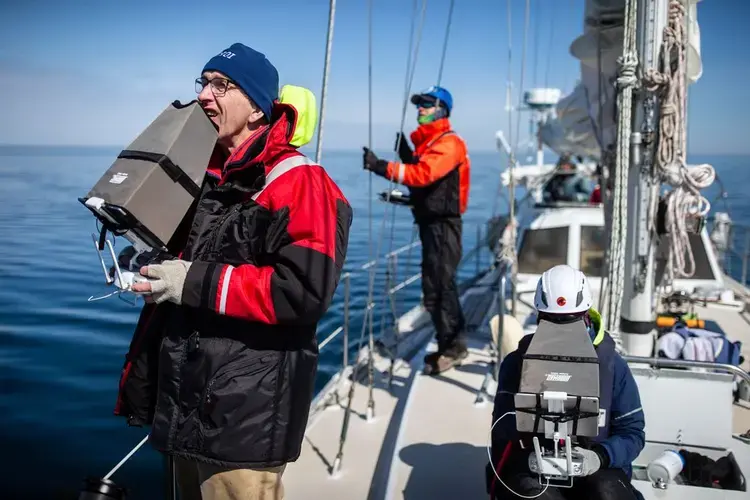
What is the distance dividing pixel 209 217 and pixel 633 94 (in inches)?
119

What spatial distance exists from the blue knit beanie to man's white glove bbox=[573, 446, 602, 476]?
1.51 meters

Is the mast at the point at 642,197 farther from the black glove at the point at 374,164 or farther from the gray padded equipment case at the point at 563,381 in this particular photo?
the gray padded equipment case at the point at 563,381

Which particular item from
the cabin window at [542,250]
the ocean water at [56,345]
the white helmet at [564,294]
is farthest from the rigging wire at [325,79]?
the cabin window at [542,250]

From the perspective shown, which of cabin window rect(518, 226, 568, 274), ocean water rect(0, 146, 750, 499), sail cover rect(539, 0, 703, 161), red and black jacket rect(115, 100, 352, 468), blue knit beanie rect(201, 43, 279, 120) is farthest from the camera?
cabin window rect(518, 226, 568, 274)

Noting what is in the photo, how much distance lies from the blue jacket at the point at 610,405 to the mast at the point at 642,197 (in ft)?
5.28

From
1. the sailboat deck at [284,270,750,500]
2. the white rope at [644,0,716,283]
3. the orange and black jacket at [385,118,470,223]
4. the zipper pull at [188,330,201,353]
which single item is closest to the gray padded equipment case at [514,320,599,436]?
the zipper pull at [188,330,201,353]

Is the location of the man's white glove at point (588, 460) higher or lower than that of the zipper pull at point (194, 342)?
lower

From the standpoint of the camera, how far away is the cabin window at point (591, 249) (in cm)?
779

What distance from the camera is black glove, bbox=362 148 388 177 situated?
4.25 m

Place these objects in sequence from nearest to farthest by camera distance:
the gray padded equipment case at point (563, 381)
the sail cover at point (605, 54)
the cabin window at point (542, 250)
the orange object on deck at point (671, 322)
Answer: the gray padded equipment case at point (563, 381) < the sail cover at point (605, 54) < the orange object on deck at point (671, 322) < the cabin window at point (542, 250)

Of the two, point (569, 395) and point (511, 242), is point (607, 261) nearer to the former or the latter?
point (511, 242)

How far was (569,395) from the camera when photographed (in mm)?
2059

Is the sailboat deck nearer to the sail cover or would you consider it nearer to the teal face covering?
the teal face covering

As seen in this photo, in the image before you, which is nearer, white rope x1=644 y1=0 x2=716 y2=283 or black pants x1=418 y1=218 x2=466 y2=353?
white rope x1=644 y1=0 x2=716 y2=283
